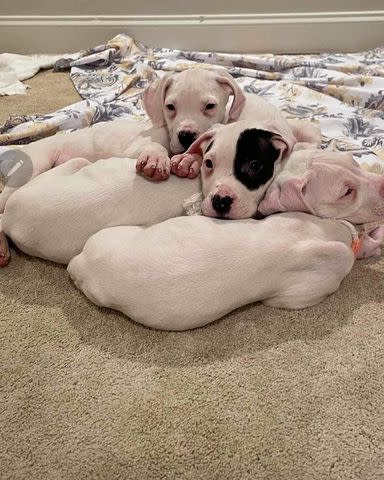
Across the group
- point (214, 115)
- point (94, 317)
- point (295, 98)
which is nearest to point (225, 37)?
point (295, 98)

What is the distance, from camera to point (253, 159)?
4.93 ft

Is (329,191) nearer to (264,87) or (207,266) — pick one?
(207,266)

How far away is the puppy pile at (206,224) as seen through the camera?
51.5 inches

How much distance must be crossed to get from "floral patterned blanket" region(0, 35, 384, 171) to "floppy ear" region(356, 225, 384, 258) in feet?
1.47

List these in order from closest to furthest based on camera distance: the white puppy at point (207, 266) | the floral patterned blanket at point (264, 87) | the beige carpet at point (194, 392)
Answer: the beige carpet at point (194, 392) → the white puppy at point (207, 266) → the floral patterned blanket at point (264, 87)

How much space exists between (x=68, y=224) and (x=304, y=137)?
1.04 m

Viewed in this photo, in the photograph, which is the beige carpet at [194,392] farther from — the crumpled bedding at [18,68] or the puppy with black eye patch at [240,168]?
the crumpled bedding at [18,68]

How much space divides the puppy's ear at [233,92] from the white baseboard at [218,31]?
1.69 meters

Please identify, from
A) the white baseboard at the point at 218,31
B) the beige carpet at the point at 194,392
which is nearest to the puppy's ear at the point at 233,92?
the beige carpet at the point at 194,392

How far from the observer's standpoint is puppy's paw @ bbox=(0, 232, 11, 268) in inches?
64.5

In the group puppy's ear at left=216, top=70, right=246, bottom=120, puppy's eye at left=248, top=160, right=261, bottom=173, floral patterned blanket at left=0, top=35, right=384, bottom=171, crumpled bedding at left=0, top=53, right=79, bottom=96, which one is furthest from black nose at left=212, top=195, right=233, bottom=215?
crumpled bedding at left=0, top=53, right=79, bottom=96

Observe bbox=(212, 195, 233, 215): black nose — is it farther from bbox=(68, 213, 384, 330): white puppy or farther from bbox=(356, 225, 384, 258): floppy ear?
bbox=(356, 225, 384, 258): floppy ear

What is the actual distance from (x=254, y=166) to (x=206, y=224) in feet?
0.82

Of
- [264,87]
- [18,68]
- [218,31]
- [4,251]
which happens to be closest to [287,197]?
[4,251]
